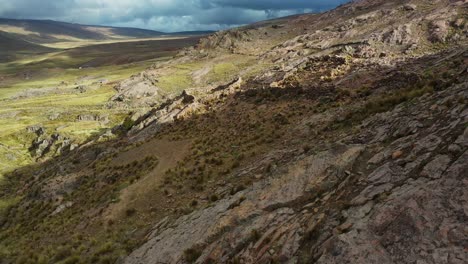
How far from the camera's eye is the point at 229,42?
161250 mm

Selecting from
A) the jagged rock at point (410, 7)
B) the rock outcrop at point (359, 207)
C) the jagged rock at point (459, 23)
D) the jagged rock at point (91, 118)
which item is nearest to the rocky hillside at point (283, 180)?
the rock outcrop at point (359, 207)

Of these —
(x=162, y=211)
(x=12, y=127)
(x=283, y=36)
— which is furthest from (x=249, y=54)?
(x=162, y=211)

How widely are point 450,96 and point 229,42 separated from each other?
14627 centimetres

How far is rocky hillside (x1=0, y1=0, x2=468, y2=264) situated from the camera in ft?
43.1

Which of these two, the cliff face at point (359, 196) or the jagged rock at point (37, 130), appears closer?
the cliff face at point (359, 196)

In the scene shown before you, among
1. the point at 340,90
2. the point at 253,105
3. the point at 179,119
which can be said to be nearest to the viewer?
the point at 340,90

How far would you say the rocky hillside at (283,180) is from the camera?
13.1 meters

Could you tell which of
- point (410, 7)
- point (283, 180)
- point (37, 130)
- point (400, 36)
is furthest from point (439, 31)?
point (37, 130)

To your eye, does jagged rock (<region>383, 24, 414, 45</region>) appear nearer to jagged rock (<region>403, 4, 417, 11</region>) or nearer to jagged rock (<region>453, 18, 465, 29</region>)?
jagged rock (<region>453, 18, 465, 29</region>)

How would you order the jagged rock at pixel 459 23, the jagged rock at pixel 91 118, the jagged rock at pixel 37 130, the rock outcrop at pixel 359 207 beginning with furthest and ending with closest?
1. the jagged rock at pixel 91 118
2. the jagged rock at pixel 37 130
3. the jagged rock at pixel 459 23
4. the rock outcrop at pixel 359 207

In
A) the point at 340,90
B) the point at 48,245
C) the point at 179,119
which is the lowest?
the point at 48,245

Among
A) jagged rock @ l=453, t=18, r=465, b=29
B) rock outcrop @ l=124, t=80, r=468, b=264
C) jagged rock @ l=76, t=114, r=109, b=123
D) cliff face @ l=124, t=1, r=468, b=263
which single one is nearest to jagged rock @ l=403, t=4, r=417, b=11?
jagged rock @ l=453, t=18, r=465, b=29

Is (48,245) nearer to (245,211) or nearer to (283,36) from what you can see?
(245,211)

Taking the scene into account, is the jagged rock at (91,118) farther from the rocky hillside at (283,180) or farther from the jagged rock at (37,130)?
the rocky hillside at (283,180)
